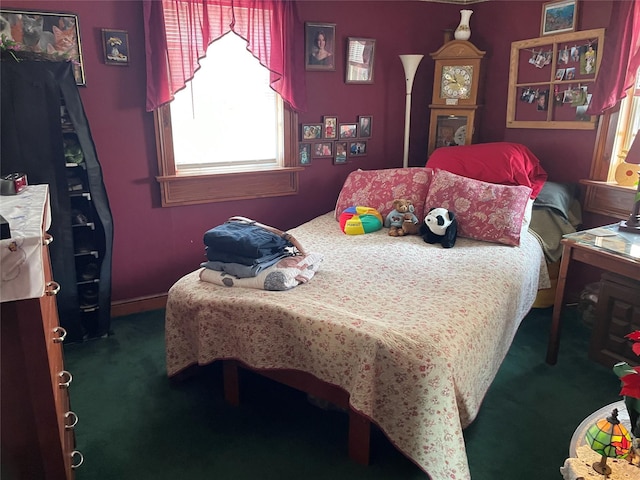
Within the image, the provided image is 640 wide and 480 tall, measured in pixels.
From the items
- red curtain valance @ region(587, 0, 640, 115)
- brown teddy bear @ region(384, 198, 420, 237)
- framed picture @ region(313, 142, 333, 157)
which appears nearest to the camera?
red curtain valance @ region(587, 0, 640, 115)

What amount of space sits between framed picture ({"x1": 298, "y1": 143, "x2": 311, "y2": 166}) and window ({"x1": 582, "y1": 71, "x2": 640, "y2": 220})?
1891 millimetres

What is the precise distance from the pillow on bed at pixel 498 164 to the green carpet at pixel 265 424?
1.09 meters

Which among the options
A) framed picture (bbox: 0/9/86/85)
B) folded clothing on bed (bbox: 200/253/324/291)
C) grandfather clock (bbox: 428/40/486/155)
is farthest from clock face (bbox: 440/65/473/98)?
framed picture (bbox: 0/9/86/85)

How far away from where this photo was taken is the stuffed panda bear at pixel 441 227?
273cm

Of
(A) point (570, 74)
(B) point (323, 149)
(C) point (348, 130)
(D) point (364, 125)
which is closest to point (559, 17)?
(A) point (570, 74)

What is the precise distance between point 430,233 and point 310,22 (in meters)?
1.74

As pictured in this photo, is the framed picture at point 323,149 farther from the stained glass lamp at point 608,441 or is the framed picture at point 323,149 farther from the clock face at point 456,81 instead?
the stained glass lamp at point 608,441

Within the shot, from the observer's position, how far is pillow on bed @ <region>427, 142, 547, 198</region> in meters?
3.10

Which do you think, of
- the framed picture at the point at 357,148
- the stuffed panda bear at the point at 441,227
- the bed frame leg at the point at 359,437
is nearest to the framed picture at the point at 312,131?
the framed picture at the point at 357,148

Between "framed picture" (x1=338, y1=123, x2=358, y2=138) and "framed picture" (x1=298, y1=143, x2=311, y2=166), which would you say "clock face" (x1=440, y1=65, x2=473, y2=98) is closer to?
"framed picture" (x1=338, y1=123, x2=358, y2=138)

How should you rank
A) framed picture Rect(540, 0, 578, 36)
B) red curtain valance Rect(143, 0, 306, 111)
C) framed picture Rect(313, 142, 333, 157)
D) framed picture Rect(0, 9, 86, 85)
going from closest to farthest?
framed picture Rect(0, 9, 86, 85) < red curtain valance Rect(143, 0, 306, 111) < framed picture Rect(540, 0, 578, 36) < framed picture Rect(313, 142, 333, 157)

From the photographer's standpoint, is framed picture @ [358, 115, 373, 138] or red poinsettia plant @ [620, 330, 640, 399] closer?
red poinsettia plant @ [620, 330, 640, 399]

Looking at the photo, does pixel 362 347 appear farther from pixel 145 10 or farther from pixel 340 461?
pixel 145 10

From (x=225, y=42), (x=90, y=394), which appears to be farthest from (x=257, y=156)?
(x=90, y=394)
